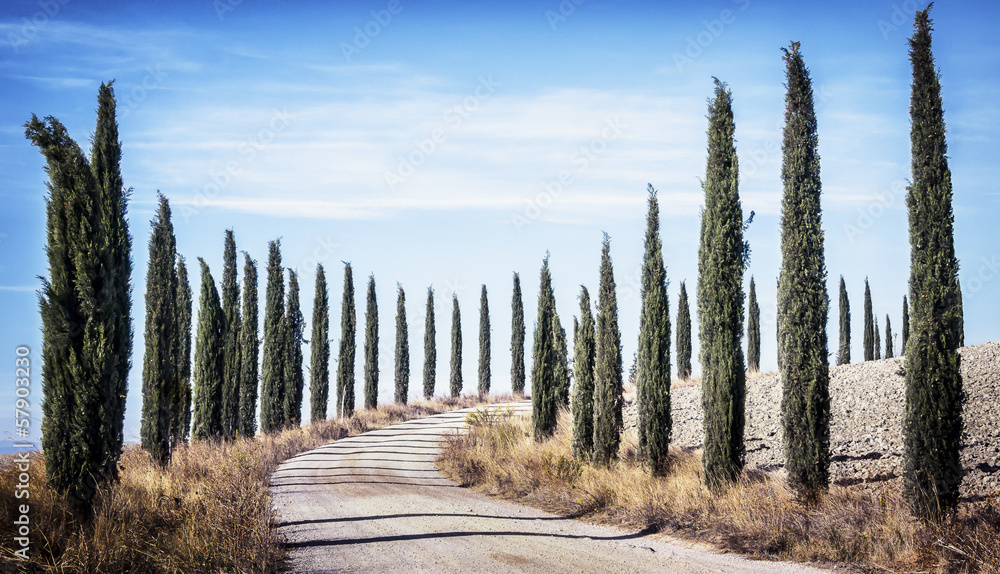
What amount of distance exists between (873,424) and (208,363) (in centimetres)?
2164

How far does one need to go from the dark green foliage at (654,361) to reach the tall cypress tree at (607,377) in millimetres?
698

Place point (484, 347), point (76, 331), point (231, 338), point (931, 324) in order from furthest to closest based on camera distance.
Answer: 1. point (484, 347)
2. point (231, 338)
3. point (931, 324)
4. point (76, 331)

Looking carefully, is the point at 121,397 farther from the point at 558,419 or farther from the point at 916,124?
the point at 558,419

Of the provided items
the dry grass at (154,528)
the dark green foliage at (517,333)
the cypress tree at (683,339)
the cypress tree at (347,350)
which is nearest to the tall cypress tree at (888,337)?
the cypress tree at (683,339)

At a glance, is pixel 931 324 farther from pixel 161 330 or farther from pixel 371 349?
pixel 371 349

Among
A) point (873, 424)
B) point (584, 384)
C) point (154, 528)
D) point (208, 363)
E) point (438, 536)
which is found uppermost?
point (208, 363)

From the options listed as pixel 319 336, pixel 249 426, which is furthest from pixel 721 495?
pixel 319 336

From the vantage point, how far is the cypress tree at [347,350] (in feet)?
123

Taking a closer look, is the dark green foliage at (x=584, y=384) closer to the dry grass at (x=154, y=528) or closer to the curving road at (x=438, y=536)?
the curving road at (x=438, y=536)

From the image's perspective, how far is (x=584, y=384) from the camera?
1675 centimetres

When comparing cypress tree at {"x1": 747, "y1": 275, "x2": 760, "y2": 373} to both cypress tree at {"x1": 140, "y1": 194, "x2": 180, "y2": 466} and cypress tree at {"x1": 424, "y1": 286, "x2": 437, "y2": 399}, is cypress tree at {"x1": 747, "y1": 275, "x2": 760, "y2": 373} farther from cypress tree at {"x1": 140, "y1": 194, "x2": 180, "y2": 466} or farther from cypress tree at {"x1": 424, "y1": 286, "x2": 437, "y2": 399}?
cypress tree at {"x1": 140, "y1": 194, "x2": 180, "y2": 466}

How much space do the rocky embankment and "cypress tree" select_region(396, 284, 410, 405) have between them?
24.4 metres

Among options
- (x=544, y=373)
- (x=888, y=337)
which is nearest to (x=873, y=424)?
(x=544, y=373)

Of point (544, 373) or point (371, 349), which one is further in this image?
point (371, 349)
